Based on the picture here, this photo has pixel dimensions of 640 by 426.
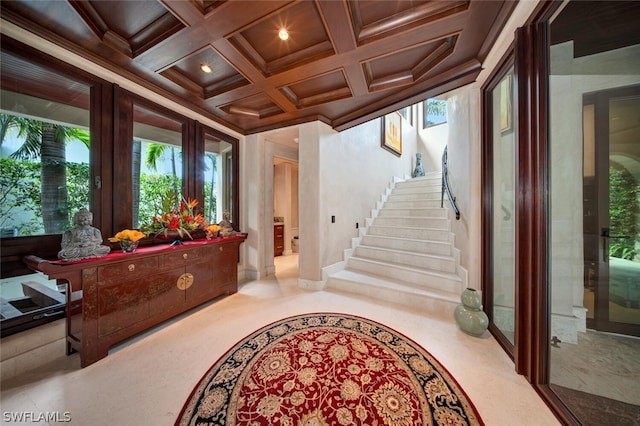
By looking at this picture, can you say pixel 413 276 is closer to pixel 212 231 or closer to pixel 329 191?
pixel 329 191

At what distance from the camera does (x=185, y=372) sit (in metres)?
1.55

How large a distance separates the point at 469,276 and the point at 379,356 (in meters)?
1.50

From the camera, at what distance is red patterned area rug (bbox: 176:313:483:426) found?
121cm

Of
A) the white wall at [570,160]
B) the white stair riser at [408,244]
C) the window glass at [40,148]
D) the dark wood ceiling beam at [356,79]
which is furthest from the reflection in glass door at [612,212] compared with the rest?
the window glass at [40,148]

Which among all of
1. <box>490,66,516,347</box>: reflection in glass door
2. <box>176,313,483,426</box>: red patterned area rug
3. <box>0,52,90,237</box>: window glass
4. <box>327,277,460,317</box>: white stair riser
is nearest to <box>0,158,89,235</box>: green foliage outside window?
<box>0,52,90,237</box>: window glass

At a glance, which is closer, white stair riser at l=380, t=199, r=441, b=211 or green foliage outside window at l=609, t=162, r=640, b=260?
green foliage outside window at l=609, t=162, r=640, b=260

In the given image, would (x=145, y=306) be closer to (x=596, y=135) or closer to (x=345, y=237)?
(x=345, y=237)


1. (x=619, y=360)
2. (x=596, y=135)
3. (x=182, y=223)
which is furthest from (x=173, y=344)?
(x=596, y=135)

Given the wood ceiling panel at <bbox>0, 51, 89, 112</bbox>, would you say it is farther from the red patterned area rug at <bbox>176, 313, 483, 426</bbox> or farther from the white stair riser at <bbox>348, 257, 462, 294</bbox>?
the white stair riser at <bbox>348, 257, 462, 294</bbox>

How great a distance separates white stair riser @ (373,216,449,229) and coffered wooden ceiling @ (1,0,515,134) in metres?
2.14

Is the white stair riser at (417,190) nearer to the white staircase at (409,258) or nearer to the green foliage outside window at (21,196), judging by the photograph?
the white staircase at (409,258)

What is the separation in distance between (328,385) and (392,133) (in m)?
5.57

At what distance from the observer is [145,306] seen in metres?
2.00

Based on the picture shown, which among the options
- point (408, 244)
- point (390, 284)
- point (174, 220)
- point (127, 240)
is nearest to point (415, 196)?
point (408, 244)
